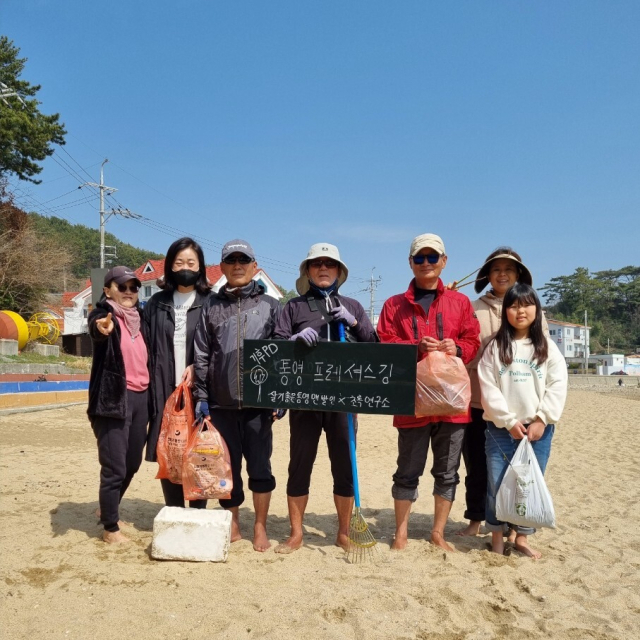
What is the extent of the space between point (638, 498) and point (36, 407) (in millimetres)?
11563

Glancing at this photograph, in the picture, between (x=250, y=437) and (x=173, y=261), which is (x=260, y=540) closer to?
(x=250, y=437)

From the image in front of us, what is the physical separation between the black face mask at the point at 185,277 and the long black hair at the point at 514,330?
2275mm

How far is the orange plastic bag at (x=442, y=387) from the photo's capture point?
3.63m

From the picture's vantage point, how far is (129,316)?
4.06 m

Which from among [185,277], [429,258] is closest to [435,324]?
[429,258]

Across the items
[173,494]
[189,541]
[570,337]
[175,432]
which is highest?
[570,337]

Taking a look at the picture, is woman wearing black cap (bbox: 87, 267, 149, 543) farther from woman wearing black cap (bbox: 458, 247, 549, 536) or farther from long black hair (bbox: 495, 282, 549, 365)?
long black hair (bbox: 495, 282, 549, 365)

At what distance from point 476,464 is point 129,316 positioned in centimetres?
294

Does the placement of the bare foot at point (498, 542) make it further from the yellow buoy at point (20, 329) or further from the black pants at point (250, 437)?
the yellow buoy at point (20, 329)

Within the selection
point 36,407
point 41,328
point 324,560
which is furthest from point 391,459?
point 41,328

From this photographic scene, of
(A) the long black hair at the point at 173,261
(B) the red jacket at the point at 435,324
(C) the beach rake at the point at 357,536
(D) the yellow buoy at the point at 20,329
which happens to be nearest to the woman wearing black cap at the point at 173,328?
(A) the long black hair at the point at 173,261

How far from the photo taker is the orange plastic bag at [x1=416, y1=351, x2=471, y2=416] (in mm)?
3627

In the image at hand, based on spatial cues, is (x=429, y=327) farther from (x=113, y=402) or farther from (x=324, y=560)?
(x=113, y=402)

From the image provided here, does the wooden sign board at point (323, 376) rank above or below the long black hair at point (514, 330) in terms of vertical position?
below
